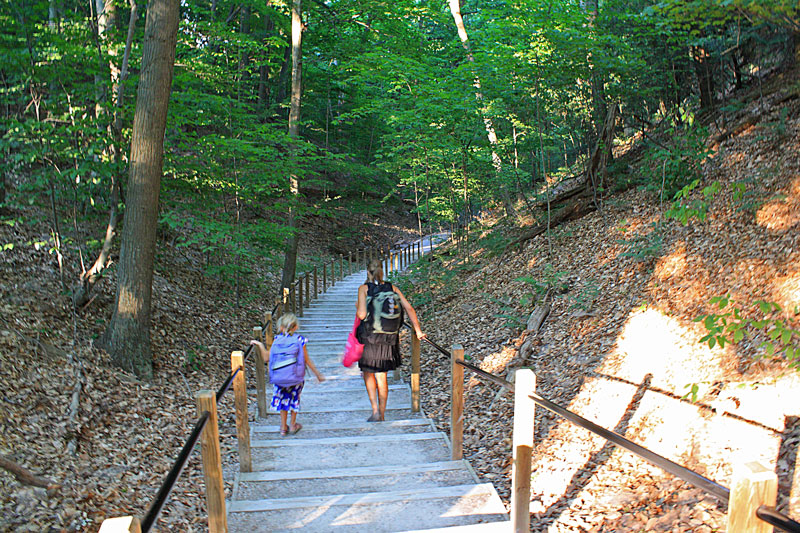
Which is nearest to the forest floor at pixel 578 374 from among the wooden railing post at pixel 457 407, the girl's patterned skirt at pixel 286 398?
the wooden railing post at pixel 457 407

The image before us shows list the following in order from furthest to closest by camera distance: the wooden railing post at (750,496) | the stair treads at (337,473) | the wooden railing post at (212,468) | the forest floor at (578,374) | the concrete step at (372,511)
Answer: the stair treads at (337,473) < the forest floor at (578,374) < the concrete step at (372,511) < the wooden railing post at (212,468) < the wooden railing post at (750,496)

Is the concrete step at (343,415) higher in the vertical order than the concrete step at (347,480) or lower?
lower

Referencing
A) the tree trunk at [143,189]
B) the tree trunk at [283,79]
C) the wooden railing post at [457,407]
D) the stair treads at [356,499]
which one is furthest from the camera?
the tree trunk at [283,79]

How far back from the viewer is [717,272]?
247 inches

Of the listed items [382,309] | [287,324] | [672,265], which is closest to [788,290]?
[672,265]

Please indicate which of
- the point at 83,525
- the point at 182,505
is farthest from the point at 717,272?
the point at 83,525

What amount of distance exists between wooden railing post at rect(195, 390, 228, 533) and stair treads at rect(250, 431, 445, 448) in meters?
2.08

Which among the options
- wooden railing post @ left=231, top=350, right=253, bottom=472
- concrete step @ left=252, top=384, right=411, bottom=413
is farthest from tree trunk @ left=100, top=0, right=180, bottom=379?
wooden railing post @ left=231, top=350, right=253, bottom=472

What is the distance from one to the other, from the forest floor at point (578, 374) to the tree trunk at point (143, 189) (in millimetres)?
428

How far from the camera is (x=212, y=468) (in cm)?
334

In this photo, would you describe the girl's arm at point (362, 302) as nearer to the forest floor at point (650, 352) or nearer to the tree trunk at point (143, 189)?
the forest floor at point (650, 352)

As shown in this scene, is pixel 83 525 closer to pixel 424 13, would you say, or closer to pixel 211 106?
pixel 211 106

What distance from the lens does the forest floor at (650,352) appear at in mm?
3922

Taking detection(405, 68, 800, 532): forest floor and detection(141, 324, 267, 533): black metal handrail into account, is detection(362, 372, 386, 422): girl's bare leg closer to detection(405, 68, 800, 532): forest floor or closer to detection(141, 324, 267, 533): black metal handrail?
detection(405, 68, 800, 532): forest floor
